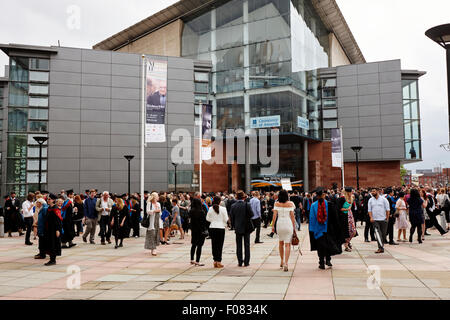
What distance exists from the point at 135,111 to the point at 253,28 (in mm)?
16427

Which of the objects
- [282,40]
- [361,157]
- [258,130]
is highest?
[282,40]

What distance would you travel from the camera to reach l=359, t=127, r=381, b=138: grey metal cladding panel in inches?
1843

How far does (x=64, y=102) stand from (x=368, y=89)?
35703 millimetres

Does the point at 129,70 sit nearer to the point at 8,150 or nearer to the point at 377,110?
the point at 8,150

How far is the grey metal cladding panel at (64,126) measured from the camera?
38594 millimetres

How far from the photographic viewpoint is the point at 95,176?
3962 cm

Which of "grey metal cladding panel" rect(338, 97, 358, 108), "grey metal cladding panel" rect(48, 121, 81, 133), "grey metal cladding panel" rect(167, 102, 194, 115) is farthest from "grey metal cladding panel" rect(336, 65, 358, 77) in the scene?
"grey metal cladding panel" rect(48, 121, 81, 133)

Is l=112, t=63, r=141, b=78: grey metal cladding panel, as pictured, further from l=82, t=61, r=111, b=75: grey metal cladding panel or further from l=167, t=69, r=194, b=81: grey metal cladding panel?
l=167, t=69, r=194, b=81: grey metal cladding panel

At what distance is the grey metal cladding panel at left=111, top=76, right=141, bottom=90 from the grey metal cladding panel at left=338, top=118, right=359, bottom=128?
25.5 metres

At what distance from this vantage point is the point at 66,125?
128 ft

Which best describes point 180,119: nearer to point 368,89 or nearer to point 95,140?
point 95,140

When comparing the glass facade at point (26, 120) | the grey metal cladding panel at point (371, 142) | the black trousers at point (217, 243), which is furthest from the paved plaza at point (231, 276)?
the grey metal cladding panel at point (371, 142)

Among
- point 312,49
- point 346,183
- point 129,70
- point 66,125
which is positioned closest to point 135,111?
point 129,70

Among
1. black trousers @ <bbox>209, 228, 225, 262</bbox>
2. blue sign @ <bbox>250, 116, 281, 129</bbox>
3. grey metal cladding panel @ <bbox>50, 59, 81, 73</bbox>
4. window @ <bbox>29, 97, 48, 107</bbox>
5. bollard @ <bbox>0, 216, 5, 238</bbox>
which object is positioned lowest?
bollard @ <bbox>0, 216, 5, 238</bbox>
